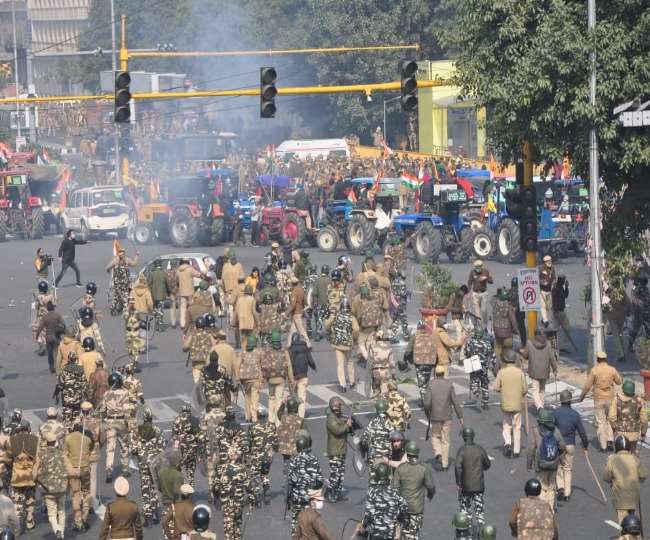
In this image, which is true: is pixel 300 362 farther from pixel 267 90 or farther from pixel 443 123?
pixel 443 123

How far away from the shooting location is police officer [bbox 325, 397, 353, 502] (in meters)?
19.0

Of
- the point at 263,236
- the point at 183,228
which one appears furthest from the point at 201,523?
the point at 183,228

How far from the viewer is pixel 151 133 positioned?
66.3 m

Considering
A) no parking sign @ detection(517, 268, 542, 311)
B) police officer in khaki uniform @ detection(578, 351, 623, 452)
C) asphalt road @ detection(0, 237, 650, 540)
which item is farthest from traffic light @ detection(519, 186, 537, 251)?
police officer in khaki uniform @ detection(578, 351, 623, 452)

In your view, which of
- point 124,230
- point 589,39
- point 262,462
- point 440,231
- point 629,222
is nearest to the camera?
point 262,462

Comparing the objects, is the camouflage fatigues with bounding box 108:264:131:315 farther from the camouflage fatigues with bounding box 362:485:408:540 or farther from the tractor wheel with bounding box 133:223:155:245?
the camouflage fatigues with bounding box 362:485:408:540

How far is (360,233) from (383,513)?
2689 cm

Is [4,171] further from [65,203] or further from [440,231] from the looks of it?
[440,231]

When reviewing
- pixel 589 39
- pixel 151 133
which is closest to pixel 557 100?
pixel 589 39

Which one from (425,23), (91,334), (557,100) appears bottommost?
(91,334)

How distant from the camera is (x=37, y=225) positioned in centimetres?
5119

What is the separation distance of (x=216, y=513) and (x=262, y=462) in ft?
3.24

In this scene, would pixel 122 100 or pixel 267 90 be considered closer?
pixel 267 90

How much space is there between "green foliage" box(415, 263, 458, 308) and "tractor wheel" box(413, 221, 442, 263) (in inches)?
356
